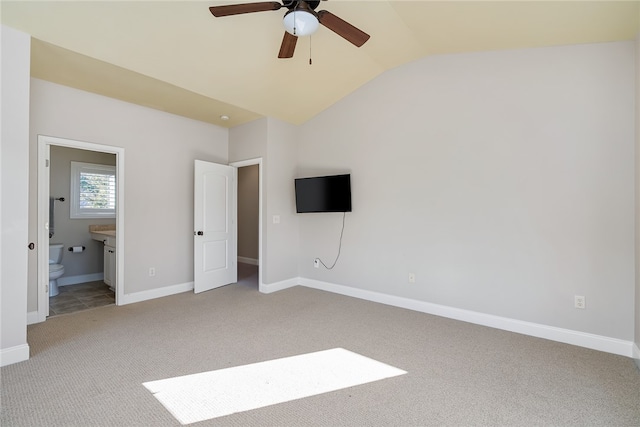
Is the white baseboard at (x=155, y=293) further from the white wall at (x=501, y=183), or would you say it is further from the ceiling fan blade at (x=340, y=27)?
the ceiling fan blade at (x=340, y=27)

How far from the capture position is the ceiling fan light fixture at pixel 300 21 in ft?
7.05

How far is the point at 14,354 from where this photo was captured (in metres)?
2.38

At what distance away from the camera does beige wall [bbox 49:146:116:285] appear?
4777 millimetres

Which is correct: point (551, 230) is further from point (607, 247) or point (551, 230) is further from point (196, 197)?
point (196, 197)

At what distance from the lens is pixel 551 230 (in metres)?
2.91

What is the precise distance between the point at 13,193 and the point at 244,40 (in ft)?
7.91

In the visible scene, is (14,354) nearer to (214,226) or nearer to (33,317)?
(33,317)

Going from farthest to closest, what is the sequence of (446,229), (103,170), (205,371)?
(103,170) → (446,229) → (205,371)

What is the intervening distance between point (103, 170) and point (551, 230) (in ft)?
21.7

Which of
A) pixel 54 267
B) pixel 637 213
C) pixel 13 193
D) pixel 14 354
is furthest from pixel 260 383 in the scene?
pixel 54 267

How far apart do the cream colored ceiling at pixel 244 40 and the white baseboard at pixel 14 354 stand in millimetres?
2545

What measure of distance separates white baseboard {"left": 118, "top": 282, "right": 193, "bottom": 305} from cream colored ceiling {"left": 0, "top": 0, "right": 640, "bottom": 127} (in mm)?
2536

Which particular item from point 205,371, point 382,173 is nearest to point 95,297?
point 205,371

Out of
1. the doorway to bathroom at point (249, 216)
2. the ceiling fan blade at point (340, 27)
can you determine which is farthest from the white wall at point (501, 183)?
the doorway to bathroom at point (249, 216)
